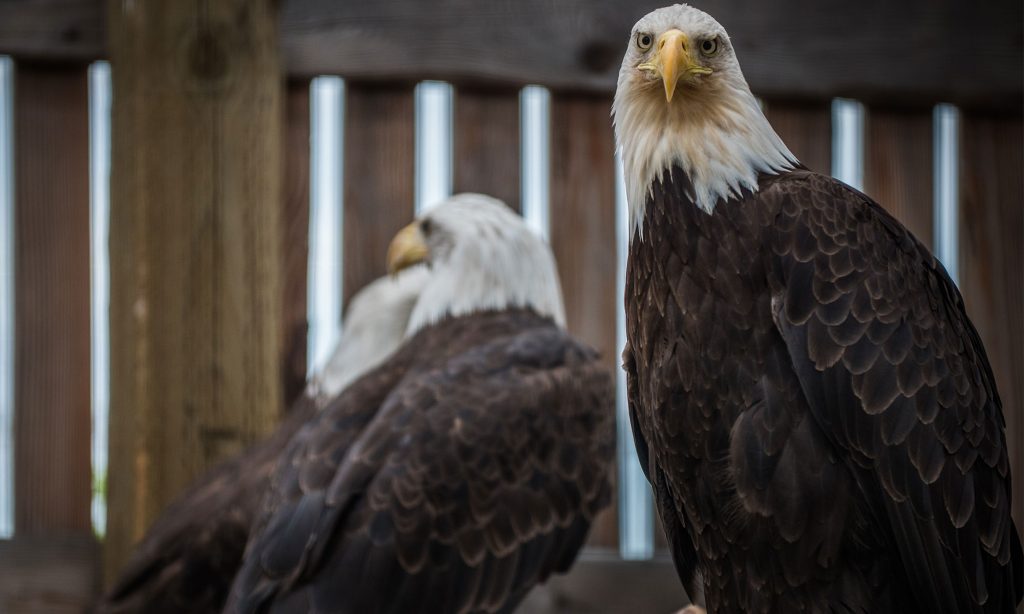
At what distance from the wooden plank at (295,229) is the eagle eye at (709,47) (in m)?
1.60

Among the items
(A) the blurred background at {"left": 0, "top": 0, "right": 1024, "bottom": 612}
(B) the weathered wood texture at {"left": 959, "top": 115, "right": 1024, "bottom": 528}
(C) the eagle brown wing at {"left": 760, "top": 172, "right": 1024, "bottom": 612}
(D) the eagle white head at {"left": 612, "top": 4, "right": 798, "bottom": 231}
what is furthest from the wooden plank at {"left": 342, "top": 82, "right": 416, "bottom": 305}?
(B) the weathered wood texture at {"left": 959, "top": 115, "right": 1024, "bottom": 528}

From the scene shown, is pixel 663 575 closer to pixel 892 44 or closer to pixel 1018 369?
pixel 1018 369

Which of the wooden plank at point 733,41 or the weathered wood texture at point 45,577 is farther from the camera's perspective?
the wooden plank at point 733,41

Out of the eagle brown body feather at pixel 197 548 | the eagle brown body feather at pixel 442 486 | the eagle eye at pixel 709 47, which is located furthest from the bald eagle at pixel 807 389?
the eagle brown body feather at pixel 197 548

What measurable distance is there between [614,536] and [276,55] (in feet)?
5.81

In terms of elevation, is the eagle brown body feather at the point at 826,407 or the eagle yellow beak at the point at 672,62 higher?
the eagle yellow beak at the point at 672,62

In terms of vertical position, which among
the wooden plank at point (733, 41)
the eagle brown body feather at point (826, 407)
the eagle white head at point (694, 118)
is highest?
the wooden plank at point (733, 41)

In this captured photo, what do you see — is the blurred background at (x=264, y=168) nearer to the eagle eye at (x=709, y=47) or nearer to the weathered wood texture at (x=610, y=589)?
the weathered wood texture at (x=610, y=589)

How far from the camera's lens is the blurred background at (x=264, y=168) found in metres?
3.49

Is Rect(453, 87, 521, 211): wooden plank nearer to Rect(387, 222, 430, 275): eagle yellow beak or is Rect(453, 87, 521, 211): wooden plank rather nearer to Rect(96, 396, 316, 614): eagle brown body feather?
Rect(387, 222, 430, 275): eagle yellow beak

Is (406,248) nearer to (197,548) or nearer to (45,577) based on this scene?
(197,548)

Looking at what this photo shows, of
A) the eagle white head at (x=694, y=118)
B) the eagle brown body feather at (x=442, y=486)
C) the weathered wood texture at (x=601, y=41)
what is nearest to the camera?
the eagle white head at (x=694, y=118)

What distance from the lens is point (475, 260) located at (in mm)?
4082

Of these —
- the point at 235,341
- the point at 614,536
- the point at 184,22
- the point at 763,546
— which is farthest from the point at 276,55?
the point at 763,546
